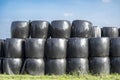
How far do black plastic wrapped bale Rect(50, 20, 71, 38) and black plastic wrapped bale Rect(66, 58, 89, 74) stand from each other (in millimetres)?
1196

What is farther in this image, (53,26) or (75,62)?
(53,26)

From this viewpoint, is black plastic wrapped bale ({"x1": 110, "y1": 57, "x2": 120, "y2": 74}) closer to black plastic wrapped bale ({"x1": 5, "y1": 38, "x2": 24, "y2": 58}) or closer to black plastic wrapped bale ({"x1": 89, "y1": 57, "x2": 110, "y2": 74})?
black plastic wrapped bale ({"x1": 89, "y1": 57, "x2": 110, "y2": 74})

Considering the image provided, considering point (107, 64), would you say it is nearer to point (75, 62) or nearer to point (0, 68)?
point (75, 62)

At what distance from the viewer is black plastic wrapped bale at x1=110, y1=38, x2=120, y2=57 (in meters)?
12.5

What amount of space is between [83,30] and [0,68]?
3601 millimetres

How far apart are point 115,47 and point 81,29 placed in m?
1.53

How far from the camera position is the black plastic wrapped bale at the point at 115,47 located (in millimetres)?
12539

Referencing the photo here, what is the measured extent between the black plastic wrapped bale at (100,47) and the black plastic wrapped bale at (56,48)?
1.11 m

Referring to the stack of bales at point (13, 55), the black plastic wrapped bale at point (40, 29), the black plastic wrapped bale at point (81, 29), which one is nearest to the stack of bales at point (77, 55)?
the black plastic wrapped bale at point (81, 29)

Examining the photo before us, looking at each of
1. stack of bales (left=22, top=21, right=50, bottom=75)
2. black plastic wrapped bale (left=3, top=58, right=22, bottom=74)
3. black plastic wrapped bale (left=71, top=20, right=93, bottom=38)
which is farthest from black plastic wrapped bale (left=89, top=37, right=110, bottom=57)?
black plastic wrapped bale (left=3, top=58, right=22, bottom=74)

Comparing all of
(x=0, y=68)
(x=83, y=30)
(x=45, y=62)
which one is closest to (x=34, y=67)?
(x=45, y=62)

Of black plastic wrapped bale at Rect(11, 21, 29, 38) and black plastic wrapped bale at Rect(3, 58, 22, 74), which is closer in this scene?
black plastic wrapped bale at Rect(3, 58, 22, 74)

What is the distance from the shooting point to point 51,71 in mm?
12312

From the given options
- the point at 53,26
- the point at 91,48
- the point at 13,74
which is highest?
the point at 53,26
